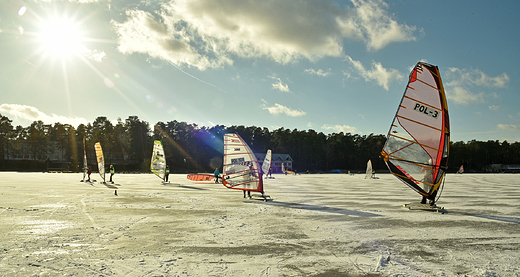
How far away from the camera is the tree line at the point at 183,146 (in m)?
89.2

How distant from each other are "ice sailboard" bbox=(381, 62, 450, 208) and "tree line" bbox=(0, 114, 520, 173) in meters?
74.7

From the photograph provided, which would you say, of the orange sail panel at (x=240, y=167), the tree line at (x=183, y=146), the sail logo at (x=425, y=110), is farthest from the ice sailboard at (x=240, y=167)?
the tree line at (x=183, y=146)

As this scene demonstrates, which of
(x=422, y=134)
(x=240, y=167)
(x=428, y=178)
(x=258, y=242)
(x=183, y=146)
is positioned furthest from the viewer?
(x=183, y=146)

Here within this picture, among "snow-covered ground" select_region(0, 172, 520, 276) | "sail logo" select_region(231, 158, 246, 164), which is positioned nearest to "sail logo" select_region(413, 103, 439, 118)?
"snow-covered ground" select_region(0, 172, 520, 276)

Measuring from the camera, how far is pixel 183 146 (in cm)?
9788

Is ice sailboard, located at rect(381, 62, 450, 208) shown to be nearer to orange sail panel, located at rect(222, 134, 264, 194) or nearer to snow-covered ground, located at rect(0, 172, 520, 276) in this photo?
snow-covered ground, located at rect(0, 172, 520, 276)

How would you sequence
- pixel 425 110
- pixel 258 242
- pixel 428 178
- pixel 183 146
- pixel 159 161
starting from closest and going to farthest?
pixel 258 242 → pixel 428 178 → pixel 425 110 → pixel 159 161 → pixel 183 146

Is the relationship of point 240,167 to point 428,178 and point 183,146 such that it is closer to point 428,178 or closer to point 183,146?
point 428,178

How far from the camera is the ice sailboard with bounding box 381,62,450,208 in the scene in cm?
1173

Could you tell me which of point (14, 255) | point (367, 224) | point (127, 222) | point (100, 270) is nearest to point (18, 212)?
point (127, 222)

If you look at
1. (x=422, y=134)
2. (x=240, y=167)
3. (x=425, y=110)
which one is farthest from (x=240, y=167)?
(x=425, y=110)

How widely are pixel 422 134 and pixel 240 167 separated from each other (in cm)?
889

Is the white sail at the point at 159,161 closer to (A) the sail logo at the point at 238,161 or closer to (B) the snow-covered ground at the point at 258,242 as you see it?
(A) the sail logo at the point at 238,161

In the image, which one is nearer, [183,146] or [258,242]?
[258,242]
